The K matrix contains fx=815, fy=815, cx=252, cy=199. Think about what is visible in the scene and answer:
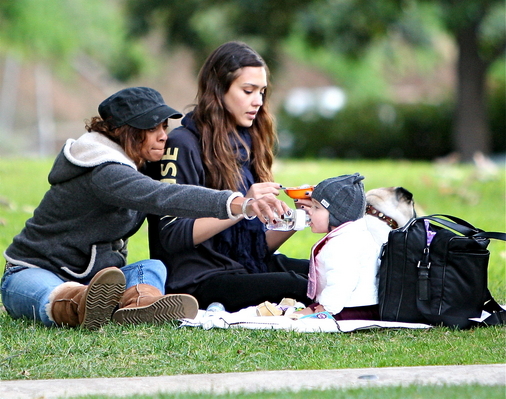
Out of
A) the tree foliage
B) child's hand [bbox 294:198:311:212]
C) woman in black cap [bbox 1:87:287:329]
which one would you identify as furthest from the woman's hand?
the tree foliage

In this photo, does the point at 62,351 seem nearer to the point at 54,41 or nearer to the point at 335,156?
the point at 54,41

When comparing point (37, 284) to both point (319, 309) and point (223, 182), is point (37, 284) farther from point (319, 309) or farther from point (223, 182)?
point (319, 309)

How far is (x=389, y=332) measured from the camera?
4133mm

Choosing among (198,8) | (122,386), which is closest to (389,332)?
(122,386)

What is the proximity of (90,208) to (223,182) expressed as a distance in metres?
0.77

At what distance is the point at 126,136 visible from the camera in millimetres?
4246

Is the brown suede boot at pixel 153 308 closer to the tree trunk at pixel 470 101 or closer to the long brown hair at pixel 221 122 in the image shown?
the long brown hair at pixel 221 122

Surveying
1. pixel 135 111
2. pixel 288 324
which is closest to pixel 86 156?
pixel 135 111

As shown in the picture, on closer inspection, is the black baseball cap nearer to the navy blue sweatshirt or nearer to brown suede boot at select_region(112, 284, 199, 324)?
the navy blue sweatshirt

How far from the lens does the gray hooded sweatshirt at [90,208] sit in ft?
13.0

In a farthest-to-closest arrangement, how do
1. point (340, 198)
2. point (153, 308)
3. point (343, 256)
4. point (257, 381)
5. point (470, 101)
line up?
point (470, 101) < point (340, 198) < point (343, 256) < point (153, 308) < point (257, 381)

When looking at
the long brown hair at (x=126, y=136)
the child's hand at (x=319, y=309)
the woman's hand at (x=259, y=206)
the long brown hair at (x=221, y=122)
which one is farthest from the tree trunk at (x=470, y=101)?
the woman's hand at (x=259, y=206)

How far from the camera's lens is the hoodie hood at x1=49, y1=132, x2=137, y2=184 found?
4102 mm

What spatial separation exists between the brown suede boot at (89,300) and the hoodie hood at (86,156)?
22.2 inches
